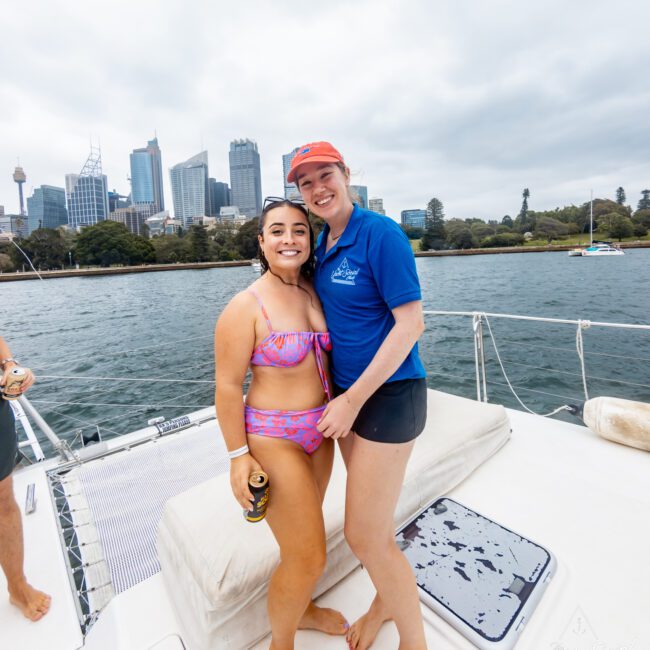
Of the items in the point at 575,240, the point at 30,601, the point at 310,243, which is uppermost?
the point at 575,240

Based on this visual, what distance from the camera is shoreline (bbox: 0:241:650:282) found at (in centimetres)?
4297

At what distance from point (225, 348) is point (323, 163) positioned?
1.85 feet

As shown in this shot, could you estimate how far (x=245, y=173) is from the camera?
130 m

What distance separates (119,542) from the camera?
188 cm

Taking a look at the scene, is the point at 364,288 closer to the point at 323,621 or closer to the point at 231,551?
the point at 231,551

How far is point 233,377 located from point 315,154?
63 centimetres

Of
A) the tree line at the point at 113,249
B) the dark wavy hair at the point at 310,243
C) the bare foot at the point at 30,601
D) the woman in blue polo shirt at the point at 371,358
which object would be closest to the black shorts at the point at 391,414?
the woman in blue polo shirt at the point at 371,358

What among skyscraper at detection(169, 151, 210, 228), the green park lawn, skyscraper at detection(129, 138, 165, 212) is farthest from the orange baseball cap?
skyscraper at detection(129, 138, 165, 212)

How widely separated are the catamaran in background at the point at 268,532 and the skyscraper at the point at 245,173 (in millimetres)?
133768

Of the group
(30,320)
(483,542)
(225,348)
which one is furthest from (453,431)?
(30,320)

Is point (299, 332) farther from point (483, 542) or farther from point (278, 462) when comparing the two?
point (483, 542)

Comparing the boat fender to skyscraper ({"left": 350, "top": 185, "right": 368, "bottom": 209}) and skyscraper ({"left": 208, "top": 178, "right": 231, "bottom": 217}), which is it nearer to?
skyscraper ({"left": 350, "top": 185, "right": 368, "bottom": 209})

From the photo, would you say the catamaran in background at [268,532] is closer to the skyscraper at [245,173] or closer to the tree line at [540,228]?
the tree line at [540,228]

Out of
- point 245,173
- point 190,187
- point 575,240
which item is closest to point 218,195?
point 190,187
